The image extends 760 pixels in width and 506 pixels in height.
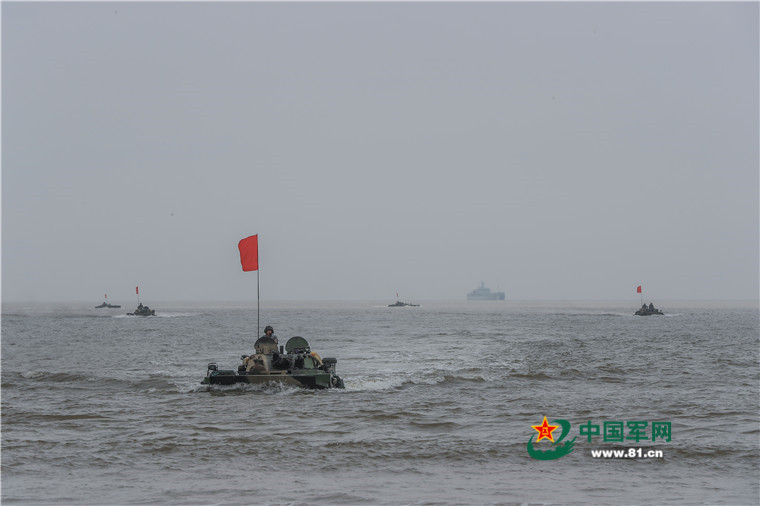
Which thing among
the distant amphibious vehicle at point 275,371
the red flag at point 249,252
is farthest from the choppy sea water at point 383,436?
the red flag at point 249,252

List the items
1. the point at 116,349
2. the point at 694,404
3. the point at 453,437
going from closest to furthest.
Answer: the point at 453,437 < the point at 694,404 < the point at 116,349

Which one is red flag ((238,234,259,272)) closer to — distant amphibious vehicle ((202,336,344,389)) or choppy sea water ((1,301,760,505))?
distant amphibious vehicle ((202,336,344,389))

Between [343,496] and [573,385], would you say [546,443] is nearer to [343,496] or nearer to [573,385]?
[343,496]

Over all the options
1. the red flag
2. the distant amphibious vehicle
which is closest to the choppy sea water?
the distant amphibious vehicle

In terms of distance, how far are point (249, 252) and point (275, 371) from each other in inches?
173

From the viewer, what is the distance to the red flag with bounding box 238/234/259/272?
2498cm

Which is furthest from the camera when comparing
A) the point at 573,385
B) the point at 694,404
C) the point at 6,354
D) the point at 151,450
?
the point at 6,354

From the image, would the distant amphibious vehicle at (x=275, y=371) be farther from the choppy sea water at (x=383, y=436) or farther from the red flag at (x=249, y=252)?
the red flag at (x=249, y=252)

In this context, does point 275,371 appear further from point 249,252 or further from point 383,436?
point 383,436

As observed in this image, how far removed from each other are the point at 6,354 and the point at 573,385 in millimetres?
31815

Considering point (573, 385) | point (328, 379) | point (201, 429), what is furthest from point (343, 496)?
point (573, 385)

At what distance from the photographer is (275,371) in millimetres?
23078

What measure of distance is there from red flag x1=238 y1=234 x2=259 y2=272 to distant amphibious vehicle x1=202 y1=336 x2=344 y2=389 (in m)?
2.89

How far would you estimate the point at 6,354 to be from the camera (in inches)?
1617
